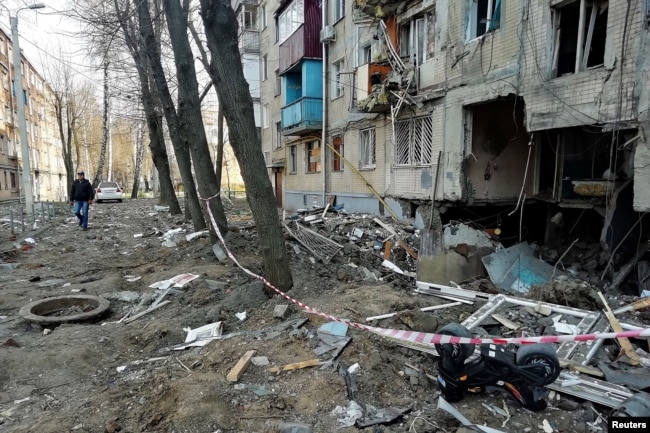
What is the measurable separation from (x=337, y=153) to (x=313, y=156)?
3097mm

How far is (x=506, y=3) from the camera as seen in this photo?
8.65 m

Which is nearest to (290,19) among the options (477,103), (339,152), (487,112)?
(339,152)

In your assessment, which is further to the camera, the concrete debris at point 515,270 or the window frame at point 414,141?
the window frame at point 414,141

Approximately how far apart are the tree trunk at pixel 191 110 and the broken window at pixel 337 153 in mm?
7835

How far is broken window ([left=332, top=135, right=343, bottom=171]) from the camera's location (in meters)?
16.0

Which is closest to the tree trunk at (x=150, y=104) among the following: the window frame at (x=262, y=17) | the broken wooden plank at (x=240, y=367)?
the broken wooden plank at (x=240, y=367)

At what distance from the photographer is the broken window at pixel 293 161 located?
21.1 meters

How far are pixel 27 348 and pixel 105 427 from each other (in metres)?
2.27

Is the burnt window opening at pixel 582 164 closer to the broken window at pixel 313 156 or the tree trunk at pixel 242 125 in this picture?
the tree trunk at pixel 242 125

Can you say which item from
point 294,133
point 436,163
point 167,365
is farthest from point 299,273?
point 294,133

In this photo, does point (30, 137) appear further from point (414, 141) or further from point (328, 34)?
point (414, 141)

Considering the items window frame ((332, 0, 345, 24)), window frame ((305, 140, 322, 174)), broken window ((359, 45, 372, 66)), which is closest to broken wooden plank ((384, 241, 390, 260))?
broken window ((359, 45, 372, 66))

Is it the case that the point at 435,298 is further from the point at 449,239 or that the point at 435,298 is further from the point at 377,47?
the point at 377,47

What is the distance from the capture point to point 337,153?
15.9 m
